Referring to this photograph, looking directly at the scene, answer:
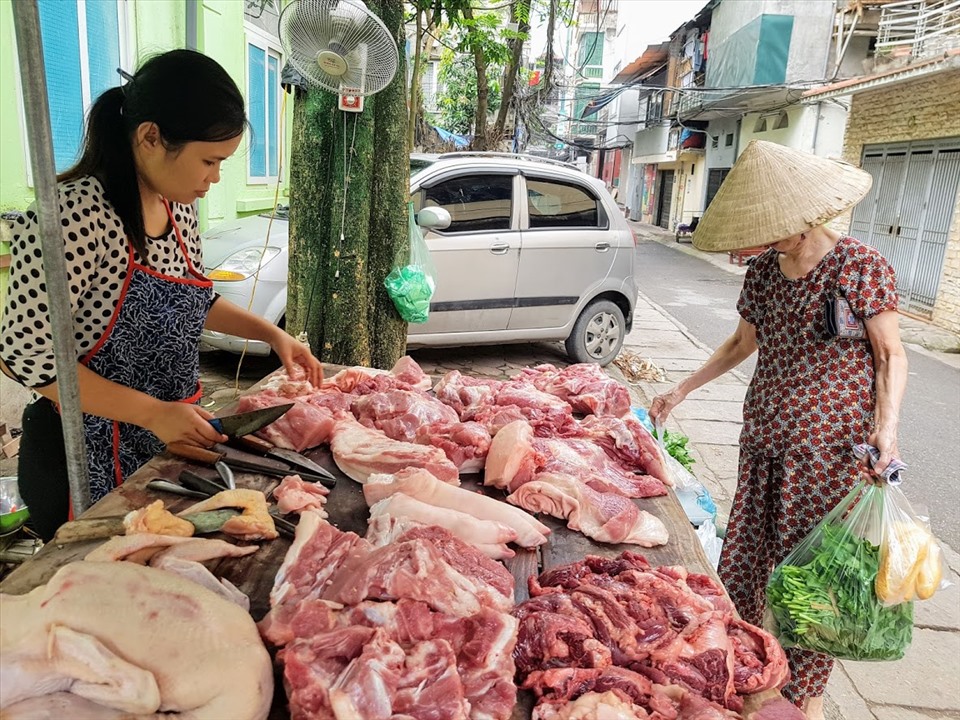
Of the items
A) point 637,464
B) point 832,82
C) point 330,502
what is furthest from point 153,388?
point 832,82

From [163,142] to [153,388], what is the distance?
84 cm

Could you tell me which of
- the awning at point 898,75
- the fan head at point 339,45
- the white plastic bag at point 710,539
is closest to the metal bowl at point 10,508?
the fan head at point 339,45

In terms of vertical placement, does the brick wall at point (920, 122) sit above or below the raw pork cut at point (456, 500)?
above

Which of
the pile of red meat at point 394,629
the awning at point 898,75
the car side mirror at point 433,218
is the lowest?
the pile of red meat at point 394,629

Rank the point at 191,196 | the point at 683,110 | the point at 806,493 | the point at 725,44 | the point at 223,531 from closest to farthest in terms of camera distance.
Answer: the point at 223,531
the point at 191,196
the point at 806,493
the point at 725,44
the point at 683,110

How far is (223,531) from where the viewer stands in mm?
2053

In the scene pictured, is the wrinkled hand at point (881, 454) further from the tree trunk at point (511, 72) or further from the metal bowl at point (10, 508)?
the tree trunk at point (511, 72)

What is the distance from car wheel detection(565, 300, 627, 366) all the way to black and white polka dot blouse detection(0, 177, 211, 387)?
6.60 metres

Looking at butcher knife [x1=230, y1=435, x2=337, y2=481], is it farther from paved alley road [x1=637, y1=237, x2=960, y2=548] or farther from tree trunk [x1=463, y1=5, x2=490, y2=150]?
tree trunk [x1=463, y1=5, x2=490, y2=150]

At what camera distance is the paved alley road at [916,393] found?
5879 mm

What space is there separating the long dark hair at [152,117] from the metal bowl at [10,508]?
7.24 ft

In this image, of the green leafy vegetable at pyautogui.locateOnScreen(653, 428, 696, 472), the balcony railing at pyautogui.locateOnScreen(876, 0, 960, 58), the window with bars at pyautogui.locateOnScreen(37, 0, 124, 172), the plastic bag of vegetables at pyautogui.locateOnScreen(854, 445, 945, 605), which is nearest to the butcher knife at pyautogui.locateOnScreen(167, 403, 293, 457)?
the plastic bag of vegetables at pyautogui.locateOnScreen(854, 445, 945, 605)

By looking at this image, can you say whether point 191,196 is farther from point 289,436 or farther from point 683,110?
point 683,110

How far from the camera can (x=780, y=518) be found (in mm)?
3023
